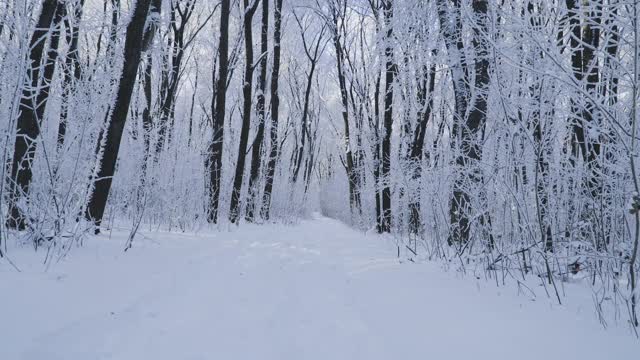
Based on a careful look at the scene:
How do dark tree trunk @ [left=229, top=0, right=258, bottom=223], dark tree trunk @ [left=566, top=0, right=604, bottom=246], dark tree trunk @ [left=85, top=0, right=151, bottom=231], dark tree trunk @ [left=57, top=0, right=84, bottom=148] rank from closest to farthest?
dark tree trunk @ [left=566, top=0, right=604, bottom=246] → dark tree trunk @ [left=57, top=0, right=84, bottom=148] → dark tree trunk @ [left=85, top=0, right=151, bottom=231] → dark tree trunk @ [left=229, top=0, right=258, bottom=223]

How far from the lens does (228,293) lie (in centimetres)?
245

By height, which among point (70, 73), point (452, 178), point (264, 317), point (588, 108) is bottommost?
point (264, 317)

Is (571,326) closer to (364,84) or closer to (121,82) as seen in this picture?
(121,82)

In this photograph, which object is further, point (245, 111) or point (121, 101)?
point (245, 111)

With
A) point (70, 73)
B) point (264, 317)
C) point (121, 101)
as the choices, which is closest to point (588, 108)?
point (264, 317)

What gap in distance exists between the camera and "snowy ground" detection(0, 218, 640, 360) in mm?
1542

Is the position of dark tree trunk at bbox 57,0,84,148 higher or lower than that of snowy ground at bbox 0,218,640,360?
higher

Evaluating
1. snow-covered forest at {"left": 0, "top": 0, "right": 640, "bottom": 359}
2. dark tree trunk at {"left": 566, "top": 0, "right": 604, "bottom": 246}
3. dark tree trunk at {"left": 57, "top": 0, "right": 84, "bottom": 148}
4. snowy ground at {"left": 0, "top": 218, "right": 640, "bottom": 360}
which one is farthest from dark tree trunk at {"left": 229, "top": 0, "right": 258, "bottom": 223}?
dark tree trunk at {"left": 566, "top": 0, "right": 604, "bottom": 246}

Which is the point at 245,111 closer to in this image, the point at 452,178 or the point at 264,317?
the point at 452,178

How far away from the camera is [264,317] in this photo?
2.01 meters

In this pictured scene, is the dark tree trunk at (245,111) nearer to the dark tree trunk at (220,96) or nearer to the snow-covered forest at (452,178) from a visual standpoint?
the dark tree trunk at (220,96)

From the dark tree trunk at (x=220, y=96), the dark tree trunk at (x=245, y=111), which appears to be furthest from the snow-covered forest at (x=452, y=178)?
the dark tree trunk at (x=245, y=111)

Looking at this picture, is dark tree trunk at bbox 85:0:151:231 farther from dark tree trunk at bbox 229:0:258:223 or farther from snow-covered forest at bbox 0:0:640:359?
→ dark tree trunk at bbox 229:0:258:223

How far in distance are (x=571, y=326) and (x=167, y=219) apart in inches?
241
